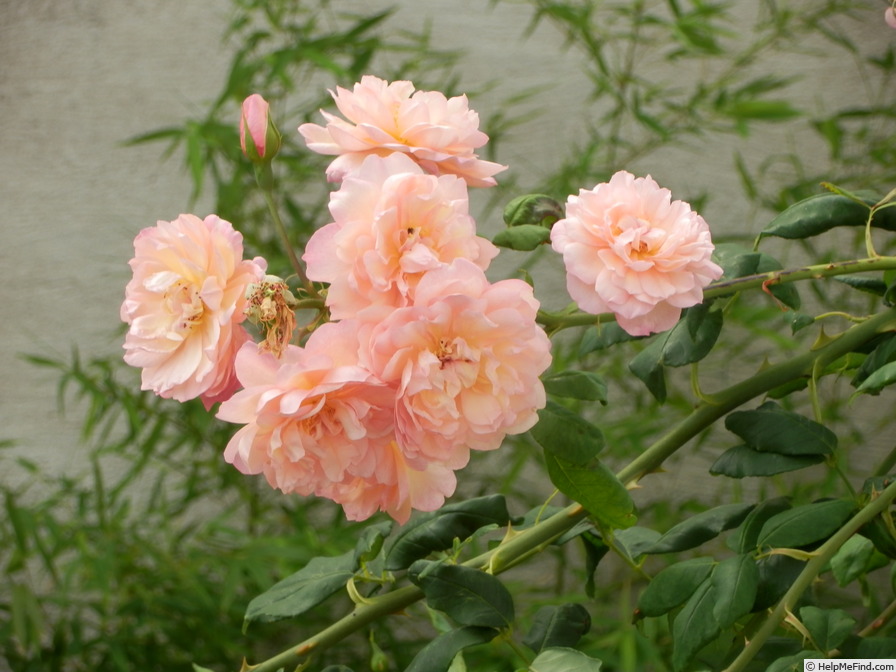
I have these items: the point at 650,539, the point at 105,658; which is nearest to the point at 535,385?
the point at 650,539

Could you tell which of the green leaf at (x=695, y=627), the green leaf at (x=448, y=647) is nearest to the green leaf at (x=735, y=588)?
the green leaf at (x=695, y=627)

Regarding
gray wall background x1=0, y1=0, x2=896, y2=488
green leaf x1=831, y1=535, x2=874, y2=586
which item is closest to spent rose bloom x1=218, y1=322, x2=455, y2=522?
green leaf x1=831, y1=535, x2=874, y2=586

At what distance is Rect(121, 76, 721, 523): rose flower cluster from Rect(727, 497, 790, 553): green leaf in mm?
177

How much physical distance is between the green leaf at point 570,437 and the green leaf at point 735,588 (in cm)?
11

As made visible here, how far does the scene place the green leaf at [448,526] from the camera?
1.74ft

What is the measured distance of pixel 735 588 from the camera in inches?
18.9

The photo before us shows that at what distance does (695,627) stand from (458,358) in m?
0.23

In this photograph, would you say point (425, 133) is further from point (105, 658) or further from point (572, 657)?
point (105, 658)

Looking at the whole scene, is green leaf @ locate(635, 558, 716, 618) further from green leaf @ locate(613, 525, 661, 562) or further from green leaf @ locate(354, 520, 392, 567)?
green leaf @ locate(354, 520, 392, 567)

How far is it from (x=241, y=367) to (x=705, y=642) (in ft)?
0.90

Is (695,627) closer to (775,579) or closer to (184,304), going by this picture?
(775,579)

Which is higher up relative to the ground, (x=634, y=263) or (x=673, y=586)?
(x=634, y=263)

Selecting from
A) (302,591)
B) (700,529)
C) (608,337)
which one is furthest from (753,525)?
(302,591)

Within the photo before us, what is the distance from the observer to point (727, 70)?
1.60 meters
